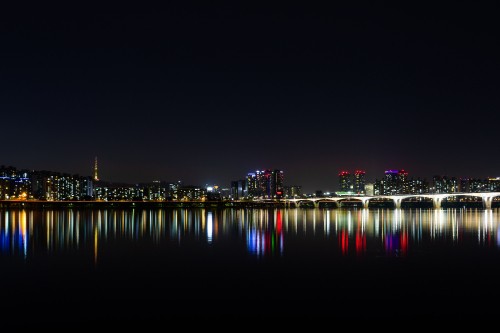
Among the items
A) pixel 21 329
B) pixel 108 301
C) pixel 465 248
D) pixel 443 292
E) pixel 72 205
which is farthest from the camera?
pixel 72 205

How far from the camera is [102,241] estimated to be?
131 feet

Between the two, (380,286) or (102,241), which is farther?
(102,241)

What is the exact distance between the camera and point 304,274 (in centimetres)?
2389

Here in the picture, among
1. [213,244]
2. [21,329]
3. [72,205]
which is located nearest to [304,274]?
[21,329]

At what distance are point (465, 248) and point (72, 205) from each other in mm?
160709

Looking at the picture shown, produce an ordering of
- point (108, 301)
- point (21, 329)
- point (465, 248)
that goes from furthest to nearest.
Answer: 1. point (465, 248)
2. point (108, 301)
3. point (21, 329)

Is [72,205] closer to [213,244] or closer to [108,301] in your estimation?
[213,244]

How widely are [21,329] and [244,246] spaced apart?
2421 cm

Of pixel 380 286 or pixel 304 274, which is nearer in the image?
pixel 380 286

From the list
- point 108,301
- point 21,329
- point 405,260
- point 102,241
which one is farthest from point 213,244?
point 21,329

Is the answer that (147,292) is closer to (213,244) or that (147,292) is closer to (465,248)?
(213,244)

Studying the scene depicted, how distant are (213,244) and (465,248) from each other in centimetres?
1784

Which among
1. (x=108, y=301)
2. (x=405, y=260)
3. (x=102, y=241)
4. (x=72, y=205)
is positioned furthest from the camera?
(x=72, y=205)

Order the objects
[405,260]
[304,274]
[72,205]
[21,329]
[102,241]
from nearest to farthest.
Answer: [21,329]
[304,274]
[405,260]
[102,241]
[72,205]
